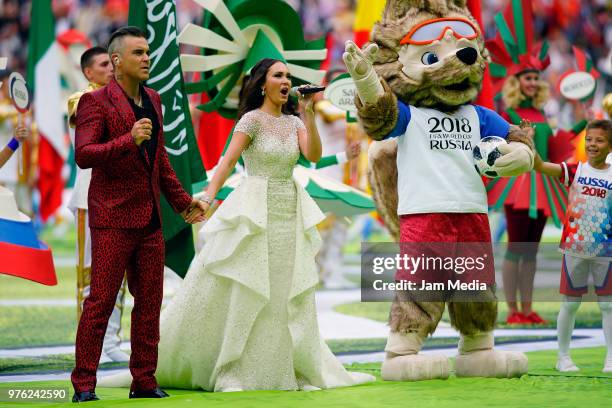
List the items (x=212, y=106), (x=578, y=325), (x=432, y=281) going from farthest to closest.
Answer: (x=578, y=325), (x=212, y=106), (x=432, y=281)

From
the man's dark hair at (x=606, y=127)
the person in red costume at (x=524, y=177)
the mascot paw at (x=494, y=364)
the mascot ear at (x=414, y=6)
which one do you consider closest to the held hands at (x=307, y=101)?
the mascot ear at (x=414, y=6)

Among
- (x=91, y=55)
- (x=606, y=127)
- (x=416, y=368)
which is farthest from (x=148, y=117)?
(x=606, y=127)

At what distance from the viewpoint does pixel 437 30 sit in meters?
5.69

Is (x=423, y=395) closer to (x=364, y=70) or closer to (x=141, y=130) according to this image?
(x=364, y=70)

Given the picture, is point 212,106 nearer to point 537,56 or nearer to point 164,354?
point 164,354

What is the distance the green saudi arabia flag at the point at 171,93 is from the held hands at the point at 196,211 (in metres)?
1.10

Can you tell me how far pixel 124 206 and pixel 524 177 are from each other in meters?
4.15

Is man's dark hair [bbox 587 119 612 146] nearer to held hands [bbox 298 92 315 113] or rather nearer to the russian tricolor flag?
held hands [bbox 298 92 315 113]

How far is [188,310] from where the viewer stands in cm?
534

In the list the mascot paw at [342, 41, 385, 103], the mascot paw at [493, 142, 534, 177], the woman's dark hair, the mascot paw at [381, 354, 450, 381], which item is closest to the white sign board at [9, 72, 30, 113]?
the woman's dark hair

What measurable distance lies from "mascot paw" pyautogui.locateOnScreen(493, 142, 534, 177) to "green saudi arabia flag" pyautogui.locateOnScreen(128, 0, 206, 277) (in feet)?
5.78

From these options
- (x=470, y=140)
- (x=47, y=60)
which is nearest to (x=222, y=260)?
(x=470, y=140)

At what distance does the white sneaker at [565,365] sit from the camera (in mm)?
5906

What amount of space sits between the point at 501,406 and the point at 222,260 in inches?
56.1
